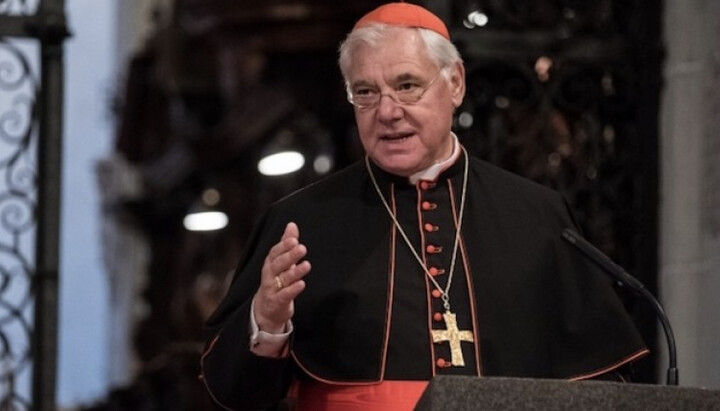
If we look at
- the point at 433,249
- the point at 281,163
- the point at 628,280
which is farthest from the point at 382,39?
the point at 281,163

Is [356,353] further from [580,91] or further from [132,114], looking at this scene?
[132,114]

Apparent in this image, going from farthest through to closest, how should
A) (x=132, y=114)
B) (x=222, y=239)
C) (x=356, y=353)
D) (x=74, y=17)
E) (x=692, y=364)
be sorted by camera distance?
(x=74, y=17) → (x=132, y=114) → (x=222, y=239) → (x=692, y=364) → (x=356, y=353)

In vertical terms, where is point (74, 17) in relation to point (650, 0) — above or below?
below

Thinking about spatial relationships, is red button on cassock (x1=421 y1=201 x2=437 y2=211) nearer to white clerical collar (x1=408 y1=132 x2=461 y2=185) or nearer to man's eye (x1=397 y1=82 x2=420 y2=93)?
white clerical collar (x1=408 y1=132 x2=461 y2=185)

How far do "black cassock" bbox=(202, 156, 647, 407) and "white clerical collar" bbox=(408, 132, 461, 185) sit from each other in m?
0.02

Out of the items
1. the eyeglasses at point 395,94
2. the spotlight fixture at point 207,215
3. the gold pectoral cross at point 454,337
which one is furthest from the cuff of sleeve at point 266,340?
the spotlight fixture at point 207,215

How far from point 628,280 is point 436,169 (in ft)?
2.78

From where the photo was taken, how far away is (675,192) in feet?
32.8

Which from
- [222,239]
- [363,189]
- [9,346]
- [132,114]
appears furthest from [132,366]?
[363,189]

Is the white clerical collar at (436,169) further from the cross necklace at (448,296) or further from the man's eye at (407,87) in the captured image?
the man's eye at (407,87)

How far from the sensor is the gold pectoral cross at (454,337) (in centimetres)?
712

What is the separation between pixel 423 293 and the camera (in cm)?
728

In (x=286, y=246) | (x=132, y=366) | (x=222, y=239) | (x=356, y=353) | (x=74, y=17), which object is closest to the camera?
(x=286, y=246)

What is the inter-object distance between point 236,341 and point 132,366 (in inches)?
629
